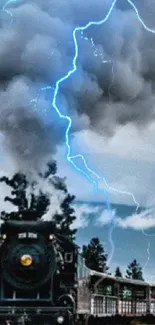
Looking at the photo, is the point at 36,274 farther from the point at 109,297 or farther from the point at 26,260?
the point at 109,297

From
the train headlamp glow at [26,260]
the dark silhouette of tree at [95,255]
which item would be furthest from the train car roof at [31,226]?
the dark silhouette of tree at [95,255]

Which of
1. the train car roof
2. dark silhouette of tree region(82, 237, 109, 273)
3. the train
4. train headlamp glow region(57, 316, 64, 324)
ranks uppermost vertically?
dark silhouette of tree region(82, 237, 109, 273)

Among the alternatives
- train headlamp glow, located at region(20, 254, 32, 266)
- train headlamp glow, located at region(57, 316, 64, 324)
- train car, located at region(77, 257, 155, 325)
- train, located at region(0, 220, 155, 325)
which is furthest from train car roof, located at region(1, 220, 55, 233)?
train headlamp glow, located at region(57, 316, 64, 324)

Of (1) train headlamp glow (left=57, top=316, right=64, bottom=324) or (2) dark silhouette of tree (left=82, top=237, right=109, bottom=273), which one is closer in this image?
(1) train headlamp glow (left=57, top=316, right=64, bottom=324)

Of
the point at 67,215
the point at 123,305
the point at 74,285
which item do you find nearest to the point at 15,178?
the point at 67,215

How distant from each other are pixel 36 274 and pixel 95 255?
192 feet

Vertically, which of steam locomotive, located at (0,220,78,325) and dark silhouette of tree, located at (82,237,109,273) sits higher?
dark silhouette of tree, located at (82,237,109,273)

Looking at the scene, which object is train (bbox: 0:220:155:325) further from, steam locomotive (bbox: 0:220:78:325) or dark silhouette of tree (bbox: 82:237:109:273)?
dark silhouette of tree (bbox: 82:237:109:273)

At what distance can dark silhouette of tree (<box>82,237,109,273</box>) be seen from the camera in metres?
73.1

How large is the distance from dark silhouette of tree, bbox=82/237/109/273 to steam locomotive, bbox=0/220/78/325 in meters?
53.1

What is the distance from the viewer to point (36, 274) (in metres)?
18.2

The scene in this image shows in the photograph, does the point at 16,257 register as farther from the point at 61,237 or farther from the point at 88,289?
the point at 88,289

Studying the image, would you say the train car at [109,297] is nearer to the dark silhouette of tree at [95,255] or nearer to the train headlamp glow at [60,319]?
the train headlamp glow at [60,319]

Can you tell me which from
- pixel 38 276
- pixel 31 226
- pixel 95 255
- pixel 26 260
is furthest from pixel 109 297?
pixel 95 255
